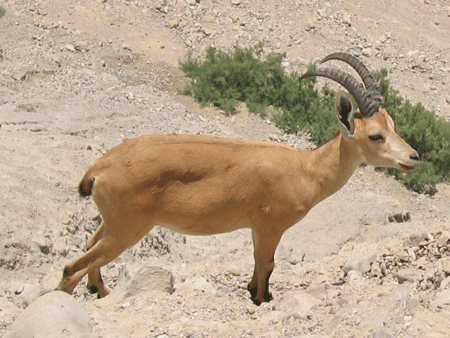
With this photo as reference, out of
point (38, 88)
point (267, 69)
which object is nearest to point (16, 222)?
point (38, 88)

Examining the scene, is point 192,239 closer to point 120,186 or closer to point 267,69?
point 120,186

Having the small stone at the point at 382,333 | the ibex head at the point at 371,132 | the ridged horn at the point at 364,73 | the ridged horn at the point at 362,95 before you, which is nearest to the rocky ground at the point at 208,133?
the small stone at the point at 382,333

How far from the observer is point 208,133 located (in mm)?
17312

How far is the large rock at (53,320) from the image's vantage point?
7.01 m

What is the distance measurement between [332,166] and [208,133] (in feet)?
27.0

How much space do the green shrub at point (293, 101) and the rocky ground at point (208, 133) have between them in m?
0.45

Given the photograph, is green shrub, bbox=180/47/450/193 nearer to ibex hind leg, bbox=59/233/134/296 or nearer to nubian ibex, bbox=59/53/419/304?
nubian ibex, bbox=59/53/419/304

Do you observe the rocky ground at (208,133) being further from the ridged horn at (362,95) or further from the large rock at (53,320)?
the ridged horn at (362,95)

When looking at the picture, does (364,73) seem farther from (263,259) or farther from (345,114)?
(263,259)

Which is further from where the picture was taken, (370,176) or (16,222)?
(370,176)

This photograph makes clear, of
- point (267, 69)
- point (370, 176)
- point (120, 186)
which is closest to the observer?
point (120, 186)

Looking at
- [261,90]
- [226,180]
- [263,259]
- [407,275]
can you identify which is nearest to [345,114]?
[226,180]

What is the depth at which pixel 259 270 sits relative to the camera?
9.38m

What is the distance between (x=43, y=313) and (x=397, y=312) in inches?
141
